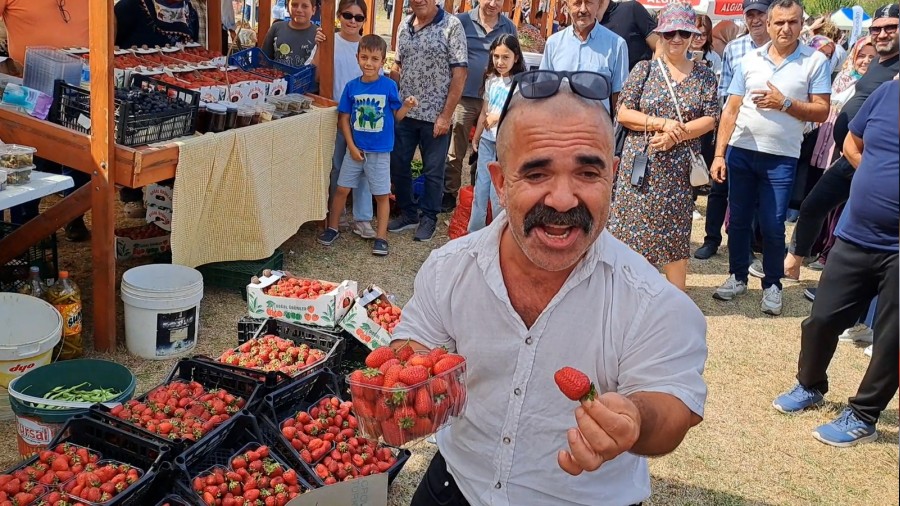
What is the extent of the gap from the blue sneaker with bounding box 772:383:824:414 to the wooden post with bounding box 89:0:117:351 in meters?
3.86

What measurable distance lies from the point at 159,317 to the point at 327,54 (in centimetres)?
306

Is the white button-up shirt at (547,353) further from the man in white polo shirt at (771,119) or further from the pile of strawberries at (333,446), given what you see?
the man in white polo shirt at (771,119)

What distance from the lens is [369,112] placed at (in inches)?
245

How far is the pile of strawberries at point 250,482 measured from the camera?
2873 millimetres

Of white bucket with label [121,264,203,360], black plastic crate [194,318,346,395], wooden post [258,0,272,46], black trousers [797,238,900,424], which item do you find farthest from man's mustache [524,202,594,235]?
wooden post [258,0,272,46]

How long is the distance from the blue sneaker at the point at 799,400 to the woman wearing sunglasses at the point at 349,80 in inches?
142

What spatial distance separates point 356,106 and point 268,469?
3.79 meters

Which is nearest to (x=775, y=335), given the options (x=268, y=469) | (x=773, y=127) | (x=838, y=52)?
(x=773, y=127)

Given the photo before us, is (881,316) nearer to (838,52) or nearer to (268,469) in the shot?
(268,469)

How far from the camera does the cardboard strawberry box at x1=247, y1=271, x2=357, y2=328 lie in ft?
14.1

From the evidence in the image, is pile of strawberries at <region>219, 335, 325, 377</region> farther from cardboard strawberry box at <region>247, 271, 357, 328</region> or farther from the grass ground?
the grass ground

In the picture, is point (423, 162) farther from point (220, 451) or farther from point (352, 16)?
point (220, 451)

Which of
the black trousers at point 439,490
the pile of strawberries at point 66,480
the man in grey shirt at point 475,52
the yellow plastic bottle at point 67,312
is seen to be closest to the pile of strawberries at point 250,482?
the pile of strawberries at point 66,480

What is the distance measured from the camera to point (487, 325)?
187cm
